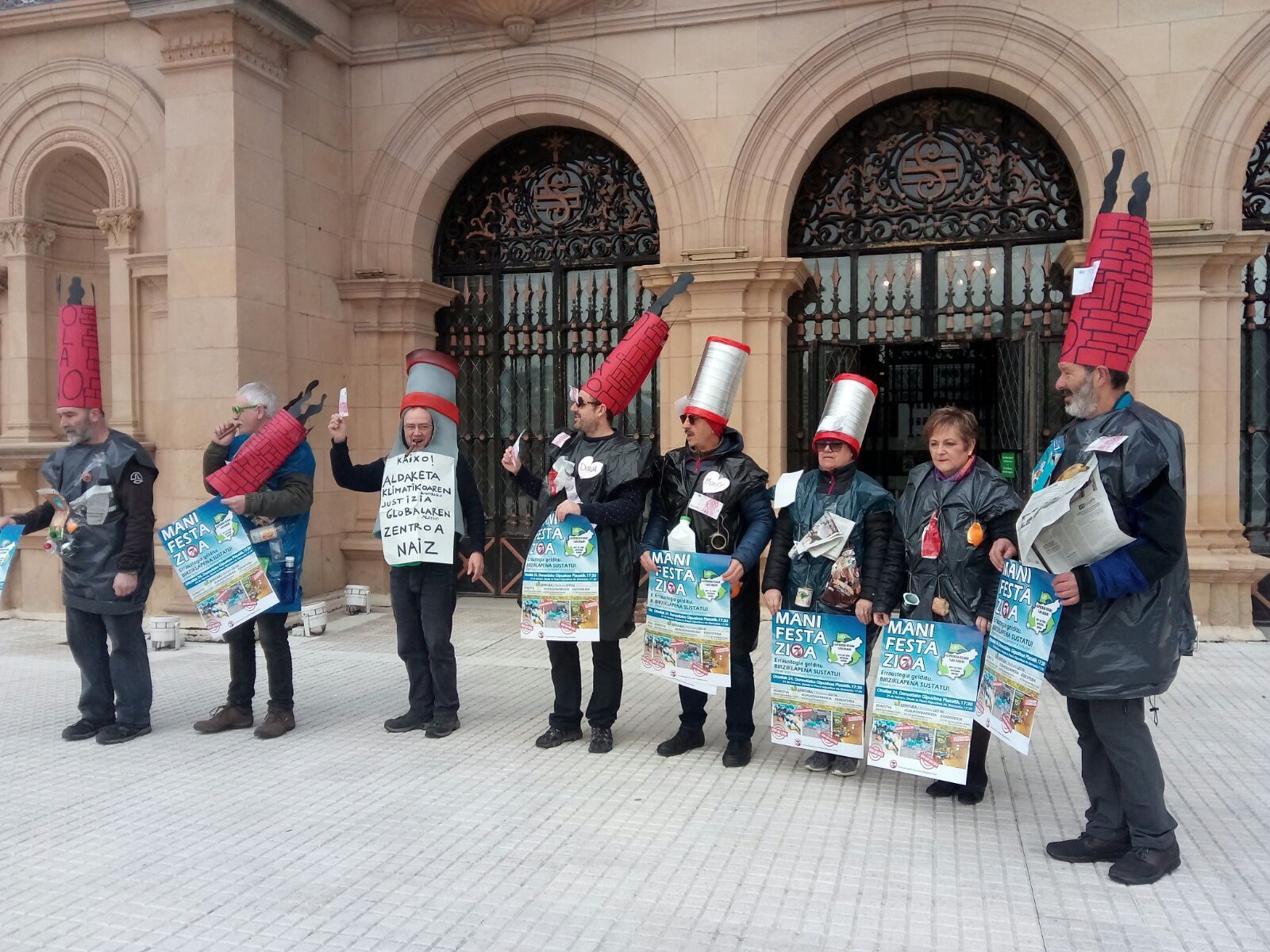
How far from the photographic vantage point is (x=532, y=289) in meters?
9.89

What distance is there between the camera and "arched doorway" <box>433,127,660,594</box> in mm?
9633

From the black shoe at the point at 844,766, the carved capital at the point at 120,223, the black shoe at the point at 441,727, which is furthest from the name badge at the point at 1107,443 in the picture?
the carved capital at the point at 120,223

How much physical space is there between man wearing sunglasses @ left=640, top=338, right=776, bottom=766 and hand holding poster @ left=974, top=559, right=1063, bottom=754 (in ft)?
4.01

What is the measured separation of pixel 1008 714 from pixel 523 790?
85.8 inches

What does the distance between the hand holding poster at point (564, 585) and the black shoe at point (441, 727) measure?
2.38 feet

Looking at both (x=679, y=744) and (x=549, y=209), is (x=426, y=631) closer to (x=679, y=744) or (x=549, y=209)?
(x=679, y=744)

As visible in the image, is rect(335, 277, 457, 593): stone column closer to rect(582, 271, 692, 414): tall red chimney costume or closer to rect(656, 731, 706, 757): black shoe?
rect(582, 271, 692, 414): tall red chimney costume

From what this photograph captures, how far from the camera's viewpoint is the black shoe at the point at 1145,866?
3.57 metres

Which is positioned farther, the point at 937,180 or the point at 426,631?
the point at 937,180

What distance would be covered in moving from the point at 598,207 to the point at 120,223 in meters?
4.38

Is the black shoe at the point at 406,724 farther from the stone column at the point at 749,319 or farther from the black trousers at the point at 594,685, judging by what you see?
the stone column at the point at 749,319

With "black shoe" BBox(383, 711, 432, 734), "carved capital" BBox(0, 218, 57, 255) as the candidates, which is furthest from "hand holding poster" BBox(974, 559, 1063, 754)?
"carved capital" BBox(0, 218, 57, 255)

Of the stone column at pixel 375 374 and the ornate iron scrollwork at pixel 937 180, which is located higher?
the ornate iron scrollwork at pixel 937 180

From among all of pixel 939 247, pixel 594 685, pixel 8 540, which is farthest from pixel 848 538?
pixel 939 247
